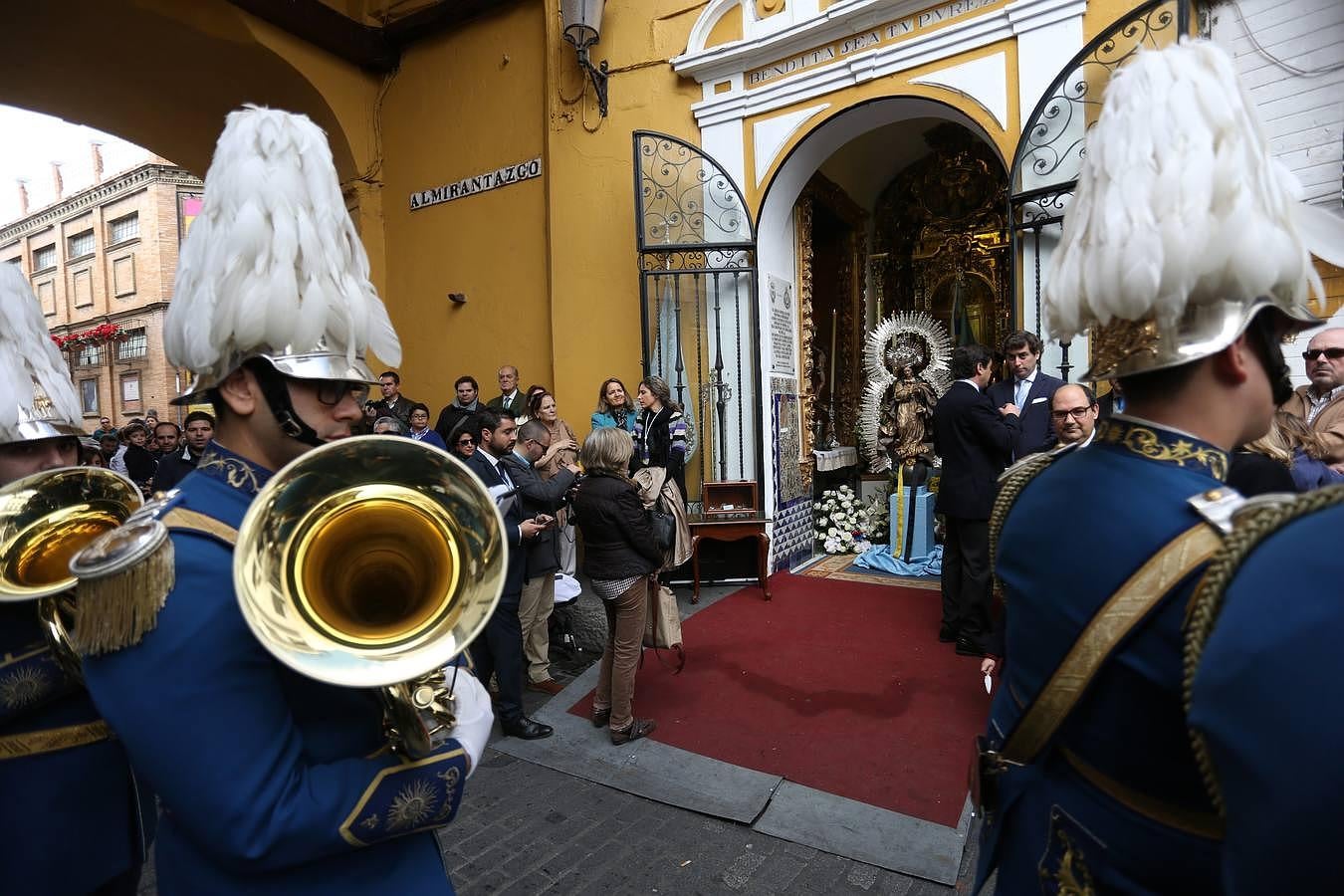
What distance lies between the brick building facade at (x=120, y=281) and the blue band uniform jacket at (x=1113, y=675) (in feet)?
93.4

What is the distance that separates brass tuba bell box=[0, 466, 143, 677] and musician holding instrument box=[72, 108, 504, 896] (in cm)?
Result: 68

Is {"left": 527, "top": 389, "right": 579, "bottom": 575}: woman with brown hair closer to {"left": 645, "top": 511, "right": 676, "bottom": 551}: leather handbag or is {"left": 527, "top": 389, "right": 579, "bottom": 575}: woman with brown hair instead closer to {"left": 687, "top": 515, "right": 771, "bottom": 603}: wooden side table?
{"left": 645, "top": 511, "right": 676, "bottom": 551}: leather handbag

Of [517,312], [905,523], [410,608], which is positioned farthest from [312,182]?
[517,312]

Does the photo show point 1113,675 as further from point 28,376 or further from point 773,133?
point 773,133

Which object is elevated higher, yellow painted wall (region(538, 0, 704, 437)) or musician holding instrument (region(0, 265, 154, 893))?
yellow painted wall (region(538, 0, 704, 437))

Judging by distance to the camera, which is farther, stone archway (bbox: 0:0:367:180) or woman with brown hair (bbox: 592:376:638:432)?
stone archway (bbox: 0:0:367:180)

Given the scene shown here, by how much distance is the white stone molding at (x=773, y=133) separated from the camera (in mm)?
6320

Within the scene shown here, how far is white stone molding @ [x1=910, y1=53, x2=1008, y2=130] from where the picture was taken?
5.39 metres

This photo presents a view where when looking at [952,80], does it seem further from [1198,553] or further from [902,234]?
[1198,553]

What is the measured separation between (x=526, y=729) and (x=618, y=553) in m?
1.14

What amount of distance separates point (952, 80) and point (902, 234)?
3617mm

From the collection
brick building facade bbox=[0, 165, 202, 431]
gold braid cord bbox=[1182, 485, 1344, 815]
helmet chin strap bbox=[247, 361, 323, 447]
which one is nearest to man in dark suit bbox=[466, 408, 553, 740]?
helmet chin strap bbox=[247, 361, 323, 447]

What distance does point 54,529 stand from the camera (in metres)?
1.77

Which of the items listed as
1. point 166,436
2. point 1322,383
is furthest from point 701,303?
point 166,436
